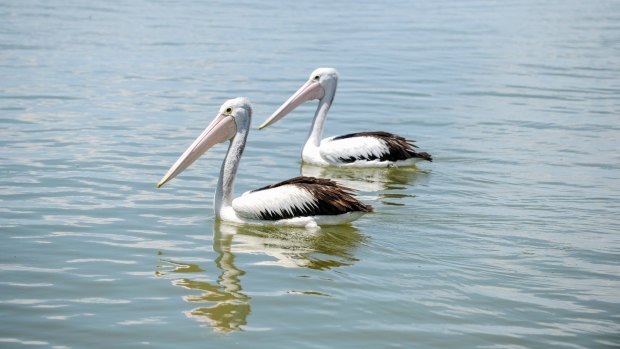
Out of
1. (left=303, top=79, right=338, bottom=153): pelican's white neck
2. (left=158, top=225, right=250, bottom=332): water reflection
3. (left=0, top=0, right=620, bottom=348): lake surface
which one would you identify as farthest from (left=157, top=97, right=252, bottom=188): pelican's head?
(left=303, top=79, right=338, bottom=153): pelican's white neck

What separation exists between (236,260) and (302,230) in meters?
0.80

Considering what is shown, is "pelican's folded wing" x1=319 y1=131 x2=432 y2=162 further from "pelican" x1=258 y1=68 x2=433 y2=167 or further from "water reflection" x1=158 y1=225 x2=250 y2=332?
"water reflection" x1=158 y1=225 x2=250 y2=332

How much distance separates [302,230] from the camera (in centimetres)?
721

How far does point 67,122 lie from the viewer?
1084 centimetres

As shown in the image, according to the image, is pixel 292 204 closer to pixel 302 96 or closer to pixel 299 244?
pixel 299 244

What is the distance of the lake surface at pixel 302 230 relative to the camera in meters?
5.48

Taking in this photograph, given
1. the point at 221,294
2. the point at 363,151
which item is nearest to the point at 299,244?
the point at 221,294

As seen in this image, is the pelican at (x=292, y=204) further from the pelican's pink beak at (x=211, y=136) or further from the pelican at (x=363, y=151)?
the pelican at (x=363, y=151)

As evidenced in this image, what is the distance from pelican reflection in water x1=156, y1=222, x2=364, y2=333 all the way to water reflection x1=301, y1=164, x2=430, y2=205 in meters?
1.43

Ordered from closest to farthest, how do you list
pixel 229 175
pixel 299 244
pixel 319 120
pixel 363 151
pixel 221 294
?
pixel 221 294 < pixel 299 244 < pixel 229 175 < pixel 363 151 < pixel 319 120

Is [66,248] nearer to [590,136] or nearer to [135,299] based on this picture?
[135,299]

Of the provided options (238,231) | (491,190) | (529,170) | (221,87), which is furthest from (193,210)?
(221,87)

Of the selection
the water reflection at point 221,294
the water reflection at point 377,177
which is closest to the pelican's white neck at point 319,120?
the water reflection at point 377,177

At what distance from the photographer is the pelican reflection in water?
562 centimetres
